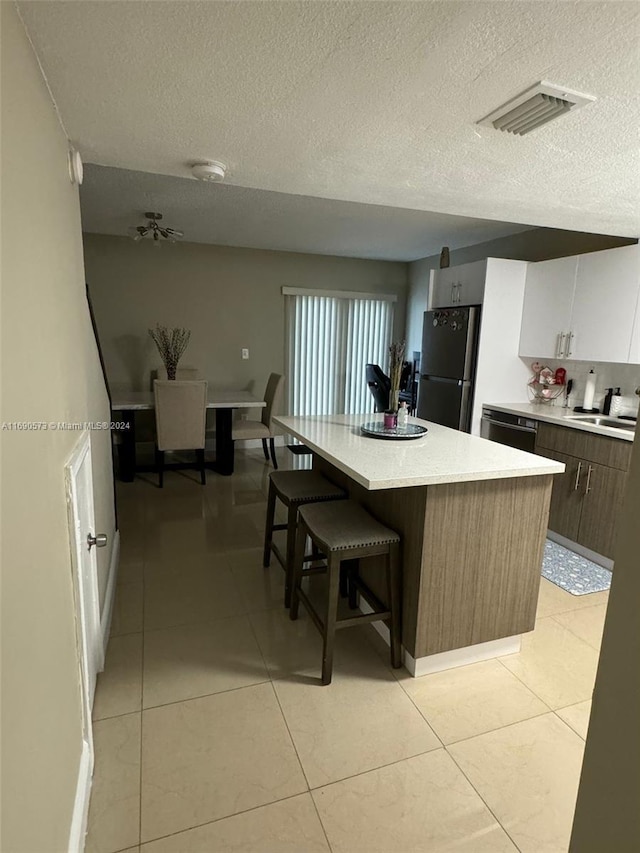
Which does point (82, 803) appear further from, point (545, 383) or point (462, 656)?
point (545, 383)

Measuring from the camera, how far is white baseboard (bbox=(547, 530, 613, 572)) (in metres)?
3.02

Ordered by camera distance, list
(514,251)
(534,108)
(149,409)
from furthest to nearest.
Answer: (149,409) < (514,251) < (534,108)

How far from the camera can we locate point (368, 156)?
A: 6.10 ft

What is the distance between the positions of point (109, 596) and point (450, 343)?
3.25 metres

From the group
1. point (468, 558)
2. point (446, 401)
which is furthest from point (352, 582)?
point (446, 401)

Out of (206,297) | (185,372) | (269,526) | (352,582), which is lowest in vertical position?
(352,582)

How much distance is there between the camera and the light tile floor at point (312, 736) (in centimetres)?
137

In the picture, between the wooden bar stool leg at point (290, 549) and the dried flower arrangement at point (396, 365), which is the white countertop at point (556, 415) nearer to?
the dried flower arrangement at point (396, 365)

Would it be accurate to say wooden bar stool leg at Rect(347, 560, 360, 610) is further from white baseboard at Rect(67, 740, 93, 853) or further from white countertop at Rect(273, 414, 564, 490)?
white baseboard at Rect(67, 740, 93, 853)

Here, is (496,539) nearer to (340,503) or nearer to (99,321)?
(340,503)

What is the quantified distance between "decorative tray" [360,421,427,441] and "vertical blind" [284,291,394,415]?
11.2 feet

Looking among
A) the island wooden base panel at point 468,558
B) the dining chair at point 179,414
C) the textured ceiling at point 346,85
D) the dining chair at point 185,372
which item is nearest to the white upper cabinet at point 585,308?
the textured ceiling at point 346,85

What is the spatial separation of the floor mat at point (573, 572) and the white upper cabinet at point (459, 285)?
6.80 feet

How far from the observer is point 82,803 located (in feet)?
4.37
